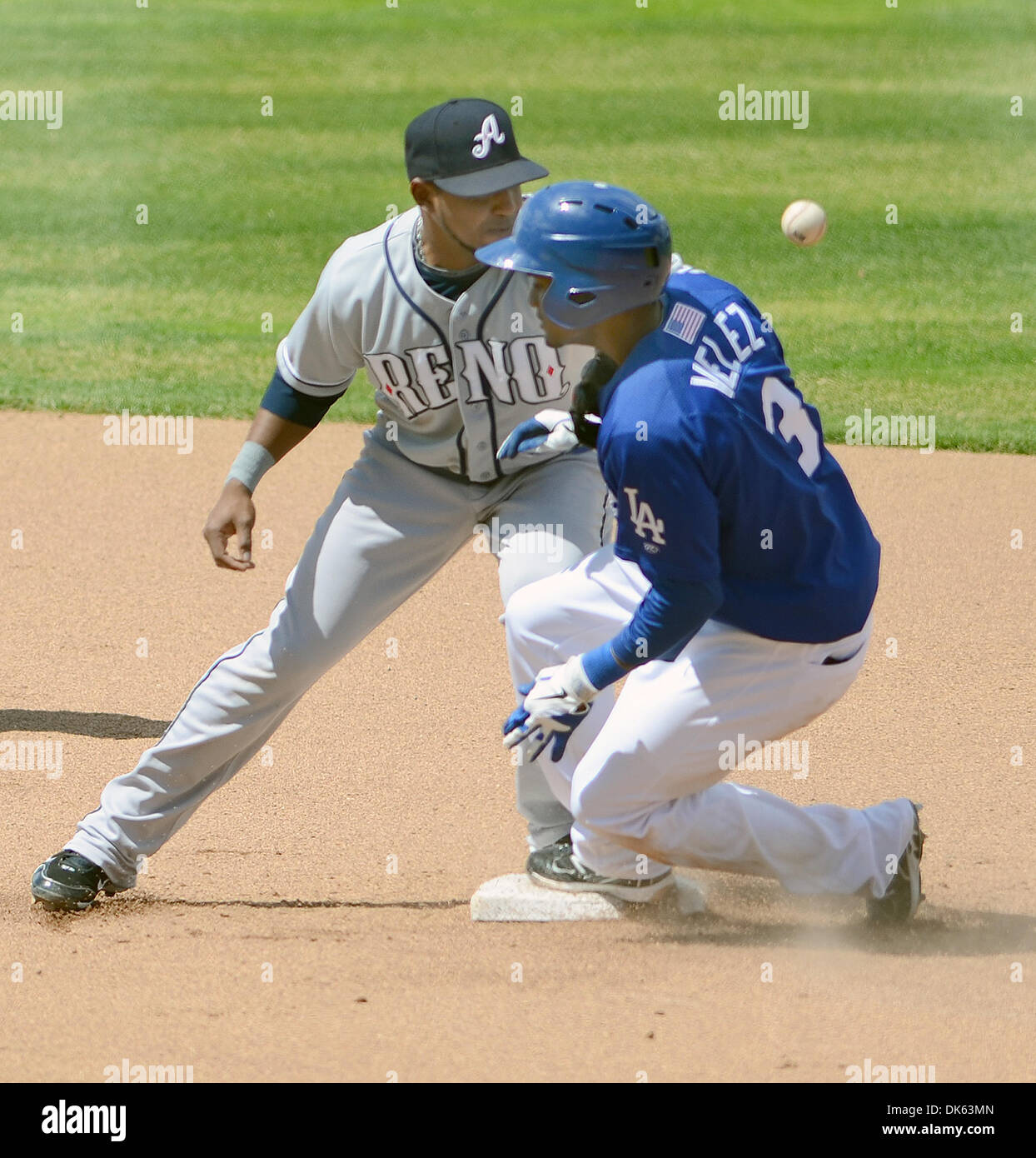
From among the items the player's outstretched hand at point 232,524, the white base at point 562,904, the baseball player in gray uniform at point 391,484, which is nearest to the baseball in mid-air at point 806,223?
the baseball player in gray uniform at point 391,484

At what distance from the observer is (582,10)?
2769 centimetres

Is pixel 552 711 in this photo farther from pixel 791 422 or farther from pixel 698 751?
pixel 791 422

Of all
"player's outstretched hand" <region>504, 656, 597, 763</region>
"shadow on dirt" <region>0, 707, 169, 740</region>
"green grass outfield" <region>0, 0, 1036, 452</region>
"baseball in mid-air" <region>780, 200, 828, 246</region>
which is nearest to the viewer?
"player's outstretched hand" <region>504, 656, 597, 763</region>

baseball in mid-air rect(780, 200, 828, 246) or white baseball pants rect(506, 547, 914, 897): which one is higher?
baseball in mid-air rect(780, 200, 828, 246)

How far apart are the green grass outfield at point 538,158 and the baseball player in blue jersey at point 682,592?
20.1 feet

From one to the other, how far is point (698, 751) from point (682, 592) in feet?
1.64

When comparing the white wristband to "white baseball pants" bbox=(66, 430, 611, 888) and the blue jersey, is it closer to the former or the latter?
"white baseball pants" bbox=(66, 430, 611, 888)

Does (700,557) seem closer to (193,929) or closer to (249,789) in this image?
(193,929)

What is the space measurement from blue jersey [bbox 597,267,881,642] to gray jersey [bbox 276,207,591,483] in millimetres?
606

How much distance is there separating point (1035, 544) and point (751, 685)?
178 inches

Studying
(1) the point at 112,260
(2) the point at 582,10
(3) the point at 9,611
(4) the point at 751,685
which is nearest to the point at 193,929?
(4) the point at 751,685

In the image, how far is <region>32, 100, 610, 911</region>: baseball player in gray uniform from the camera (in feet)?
14.6

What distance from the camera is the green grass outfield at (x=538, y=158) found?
12.4 meters

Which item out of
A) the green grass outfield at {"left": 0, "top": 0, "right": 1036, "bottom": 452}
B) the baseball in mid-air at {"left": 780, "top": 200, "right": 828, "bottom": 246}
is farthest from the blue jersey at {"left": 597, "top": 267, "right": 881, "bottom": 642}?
the green grass outfield at {"left": 0, "top": 0, "right": 1036, "bottom": 452}
